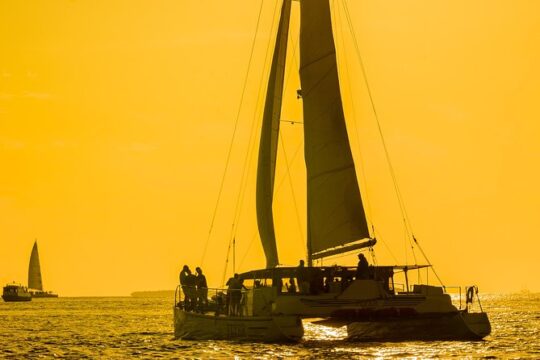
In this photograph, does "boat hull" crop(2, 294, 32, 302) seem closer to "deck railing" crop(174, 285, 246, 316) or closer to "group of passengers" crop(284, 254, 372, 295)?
"deck railing" crop(174, 285, 246, 316)

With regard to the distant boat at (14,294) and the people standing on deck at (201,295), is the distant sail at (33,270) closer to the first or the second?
the distant boat at (14,294)

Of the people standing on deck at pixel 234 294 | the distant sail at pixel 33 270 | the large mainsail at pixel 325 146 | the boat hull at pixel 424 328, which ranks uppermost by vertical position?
the distant sail at pixel 33 270

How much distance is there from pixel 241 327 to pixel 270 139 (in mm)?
9637

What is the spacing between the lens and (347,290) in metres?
36.8

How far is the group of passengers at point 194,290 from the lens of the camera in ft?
144

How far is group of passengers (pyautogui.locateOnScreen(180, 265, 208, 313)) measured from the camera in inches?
1725

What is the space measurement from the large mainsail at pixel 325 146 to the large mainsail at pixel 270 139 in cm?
277

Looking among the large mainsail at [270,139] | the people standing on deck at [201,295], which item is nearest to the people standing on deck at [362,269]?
the large mainsail at [270,139]

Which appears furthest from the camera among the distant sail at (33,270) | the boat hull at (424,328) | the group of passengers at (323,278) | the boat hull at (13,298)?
the distant sail at (33,270)

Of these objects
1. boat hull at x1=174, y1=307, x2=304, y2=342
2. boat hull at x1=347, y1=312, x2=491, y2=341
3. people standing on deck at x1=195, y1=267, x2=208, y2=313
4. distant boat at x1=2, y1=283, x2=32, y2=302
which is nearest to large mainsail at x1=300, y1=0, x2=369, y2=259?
boat hull at x1=347, y1=312, x2=491, y2=341

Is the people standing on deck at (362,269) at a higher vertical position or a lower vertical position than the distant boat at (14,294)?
lower

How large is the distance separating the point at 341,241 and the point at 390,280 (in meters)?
2.42

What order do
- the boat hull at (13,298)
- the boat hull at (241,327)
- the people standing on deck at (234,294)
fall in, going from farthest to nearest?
the boat hull at (13,298) < the people standing on deck at (234,294) < the boat hull at (241,327)

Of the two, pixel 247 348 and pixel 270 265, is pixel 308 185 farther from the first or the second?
pixel 247 348
